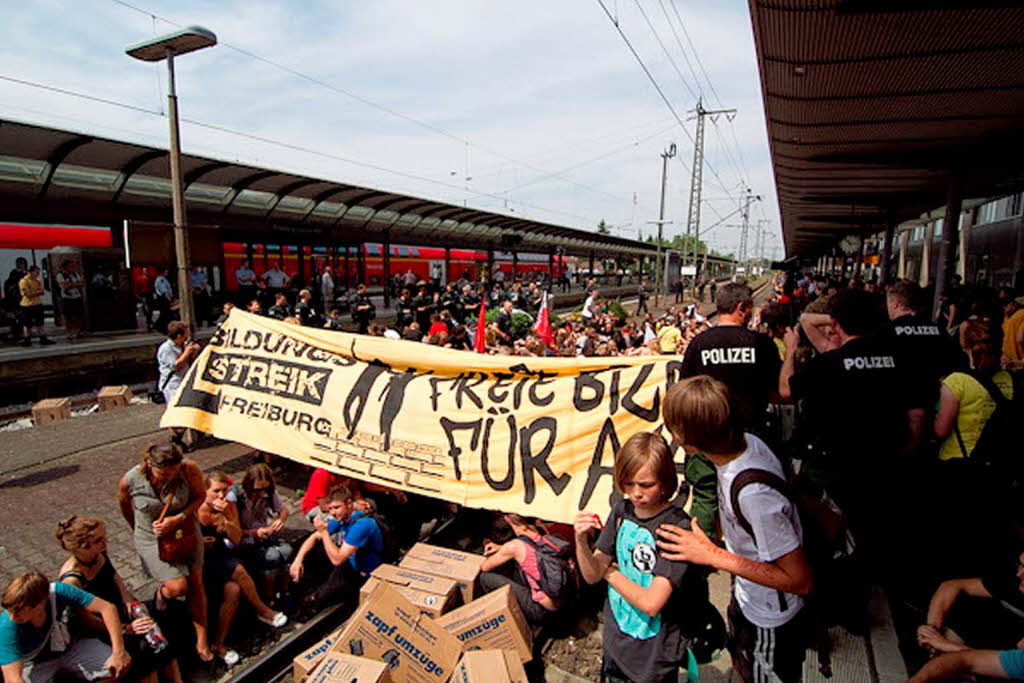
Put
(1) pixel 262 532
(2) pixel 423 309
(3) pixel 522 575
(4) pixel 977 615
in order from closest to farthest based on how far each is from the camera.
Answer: (4) pixel 977 615
(3) pixel 522 575
(1) pixel 262 532
(2) pixel 423 309

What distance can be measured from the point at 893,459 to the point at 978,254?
26.0m

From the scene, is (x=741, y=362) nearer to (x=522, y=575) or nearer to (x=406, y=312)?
(x=522, y=575)

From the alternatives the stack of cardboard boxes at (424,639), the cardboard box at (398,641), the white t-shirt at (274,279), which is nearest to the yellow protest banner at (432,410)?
the stack of cardboard boxes at (424,639)

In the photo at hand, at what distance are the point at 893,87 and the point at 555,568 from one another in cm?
678

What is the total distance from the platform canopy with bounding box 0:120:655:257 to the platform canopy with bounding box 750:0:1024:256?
509 inches

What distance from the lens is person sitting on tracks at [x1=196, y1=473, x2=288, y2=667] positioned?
381cm

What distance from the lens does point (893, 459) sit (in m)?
A: 3.04

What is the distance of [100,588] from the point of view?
127 inches

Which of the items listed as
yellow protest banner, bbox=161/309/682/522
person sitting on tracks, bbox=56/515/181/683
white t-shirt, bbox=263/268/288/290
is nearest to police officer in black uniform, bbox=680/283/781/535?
yellow protest banner, bbox=161/309/682/522

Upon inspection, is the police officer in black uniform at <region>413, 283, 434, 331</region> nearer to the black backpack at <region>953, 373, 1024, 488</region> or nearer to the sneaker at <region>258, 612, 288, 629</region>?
the sneaker at <region>258, 612, 288, 629</region>

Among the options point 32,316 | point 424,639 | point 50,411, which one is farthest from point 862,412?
point 32,316

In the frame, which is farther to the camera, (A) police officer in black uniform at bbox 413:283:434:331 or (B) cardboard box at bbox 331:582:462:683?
(A) police officer in black uniform at bbox 413:283:434:331

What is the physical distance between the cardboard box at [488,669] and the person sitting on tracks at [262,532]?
193cm

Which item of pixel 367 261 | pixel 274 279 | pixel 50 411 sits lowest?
pixel 50 411
